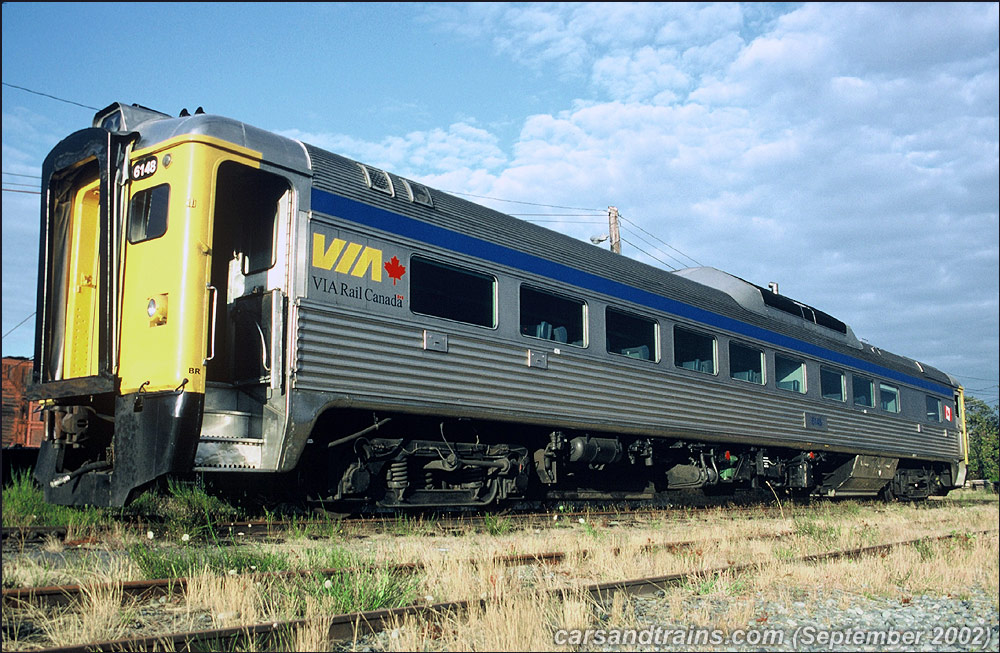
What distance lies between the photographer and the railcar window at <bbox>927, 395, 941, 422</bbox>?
19195 millimetres

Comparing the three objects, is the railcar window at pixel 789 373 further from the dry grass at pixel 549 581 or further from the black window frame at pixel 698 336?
the dry grass at pixel 549 581

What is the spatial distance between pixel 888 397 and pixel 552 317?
35.6 feet

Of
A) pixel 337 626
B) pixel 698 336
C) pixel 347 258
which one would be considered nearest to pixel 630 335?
pixel 698 336

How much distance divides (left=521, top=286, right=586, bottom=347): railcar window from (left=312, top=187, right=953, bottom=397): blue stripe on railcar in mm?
238

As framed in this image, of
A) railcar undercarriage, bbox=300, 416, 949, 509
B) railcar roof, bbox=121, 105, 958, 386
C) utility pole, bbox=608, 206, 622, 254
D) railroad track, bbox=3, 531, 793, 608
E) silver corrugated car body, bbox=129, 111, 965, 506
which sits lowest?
railroad track, bbox=3, 531, 793, 608

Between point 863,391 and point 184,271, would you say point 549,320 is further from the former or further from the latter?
point 863,391

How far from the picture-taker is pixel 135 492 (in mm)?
6293

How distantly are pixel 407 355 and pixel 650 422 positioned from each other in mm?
4206

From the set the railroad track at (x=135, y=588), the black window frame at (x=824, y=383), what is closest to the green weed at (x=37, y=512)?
the railroad track at (x=135, y=588)

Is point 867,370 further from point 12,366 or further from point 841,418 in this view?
point 12,366

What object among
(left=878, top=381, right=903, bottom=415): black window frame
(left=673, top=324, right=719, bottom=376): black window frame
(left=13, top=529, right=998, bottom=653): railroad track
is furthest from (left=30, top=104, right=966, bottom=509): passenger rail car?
(left=878, top=381, right=903, bottom=415): black window frame

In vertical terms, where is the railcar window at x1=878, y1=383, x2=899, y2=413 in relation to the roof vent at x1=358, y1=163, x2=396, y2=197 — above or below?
below

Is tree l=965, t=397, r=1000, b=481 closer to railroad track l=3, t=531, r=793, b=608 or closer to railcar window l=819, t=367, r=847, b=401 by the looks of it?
railcar window l=819, t=367, r=847, b=401

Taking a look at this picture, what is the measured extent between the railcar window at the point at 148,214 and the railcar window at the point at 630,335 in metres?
5.31
